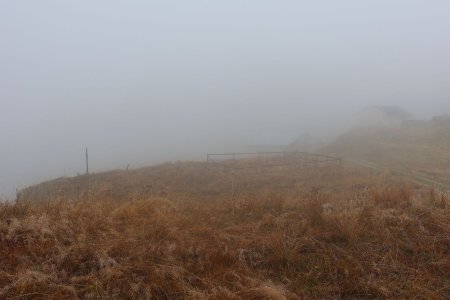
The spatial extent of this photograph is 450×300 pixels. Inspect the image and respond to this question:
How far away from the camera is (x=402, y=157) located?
36.1 meters

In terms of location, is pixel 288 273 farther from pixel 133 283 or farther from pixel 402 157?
pixel 402 157

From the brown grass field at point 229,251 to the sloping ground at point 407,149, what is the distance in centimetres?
1827

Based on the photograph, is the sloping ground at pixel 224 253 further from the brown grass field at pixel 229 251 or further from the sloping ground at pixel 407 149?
the sloping ground at pixel 407 149

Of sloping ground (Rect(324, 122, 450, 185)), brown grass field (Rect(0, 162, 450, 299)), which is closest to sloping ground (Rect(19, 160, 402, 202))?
sloping ground (Rect(324, 122, 450, 185))

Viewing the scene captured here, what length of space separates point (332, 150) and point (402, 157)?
13962 millimetres

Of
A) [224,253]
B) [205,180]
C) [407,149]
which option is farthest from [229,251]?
[407,149]

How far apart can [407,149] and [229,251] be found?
39209mm

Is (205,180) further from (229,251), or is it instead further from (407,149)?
(407,149)

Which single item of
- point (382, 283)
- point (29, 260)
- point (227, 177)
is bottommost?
point (227, 177)

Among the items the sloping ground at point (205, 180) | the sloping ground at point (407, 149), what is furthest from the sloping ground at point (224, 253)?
the sloping ground at point (407, 149)

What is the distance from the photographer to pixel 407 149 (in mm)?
39250

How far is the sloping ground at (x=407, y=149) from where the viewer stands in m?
27.8

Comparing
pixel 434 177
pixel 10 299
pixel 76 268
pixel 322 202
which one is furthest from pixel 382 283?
pixel 434 177

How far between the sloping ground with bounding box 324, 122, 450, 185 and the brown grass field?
1827 centimetres
